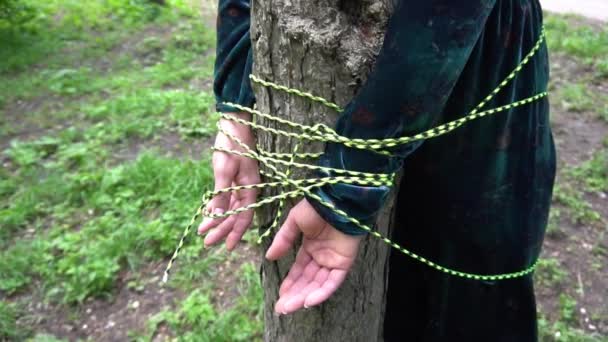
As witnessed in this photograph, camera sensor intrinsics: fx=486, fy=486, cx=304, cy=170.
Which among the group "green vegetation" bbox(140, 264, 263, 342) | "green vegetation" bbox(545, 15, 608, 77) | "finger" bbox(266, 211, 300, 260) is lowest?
"green vegetation" bbox(140, 264, 263, 342)

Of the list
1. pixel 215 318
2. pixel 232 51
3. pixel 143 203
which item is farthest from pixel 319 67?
pixel 143 203

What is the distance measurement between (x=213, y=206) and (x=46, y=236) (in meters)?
2.34

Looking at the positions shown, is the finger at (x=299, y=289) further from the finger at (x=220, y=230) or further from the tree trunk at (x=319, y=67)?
the finger at (x=220, y=230)

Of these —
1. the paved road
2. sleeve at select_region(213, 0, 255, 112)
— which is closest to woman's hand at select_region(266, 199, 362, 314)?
sleeve at select_region(213, 0, 255, 112)

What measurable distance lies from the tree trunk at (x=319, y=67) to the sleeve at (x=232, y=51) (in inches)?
5.9

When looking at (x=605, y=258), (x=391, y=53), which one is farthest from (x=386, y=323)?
(x=605, y=258)

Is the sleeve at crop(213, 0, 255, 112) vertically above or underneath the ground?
above

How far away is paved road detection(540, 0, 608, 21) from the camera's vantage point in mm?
6295

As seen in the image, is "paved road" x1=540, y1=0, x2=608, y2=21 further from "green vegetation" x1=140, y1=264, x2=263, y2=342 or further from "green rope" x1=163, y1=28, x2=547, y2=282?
"green rope" x1=163, y1=28, x2=547, y2=282

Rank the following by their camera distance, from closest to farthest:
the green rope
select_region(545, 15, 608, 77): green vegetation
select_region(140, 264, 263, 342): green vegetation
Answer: the green rope, select_region(140, 264, 263, 342): green vegetation, select_region(545, 15, 608, 77): green vegetation

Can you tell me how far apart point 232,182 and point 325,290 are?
17.1 inches

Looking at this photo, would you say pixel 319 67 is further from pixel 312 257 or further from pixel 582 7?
pixel 582 7

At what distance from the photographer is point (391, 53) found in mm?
948

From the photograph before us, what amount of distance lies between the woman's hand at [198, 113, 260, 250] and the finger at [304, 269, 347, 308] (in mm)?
345
